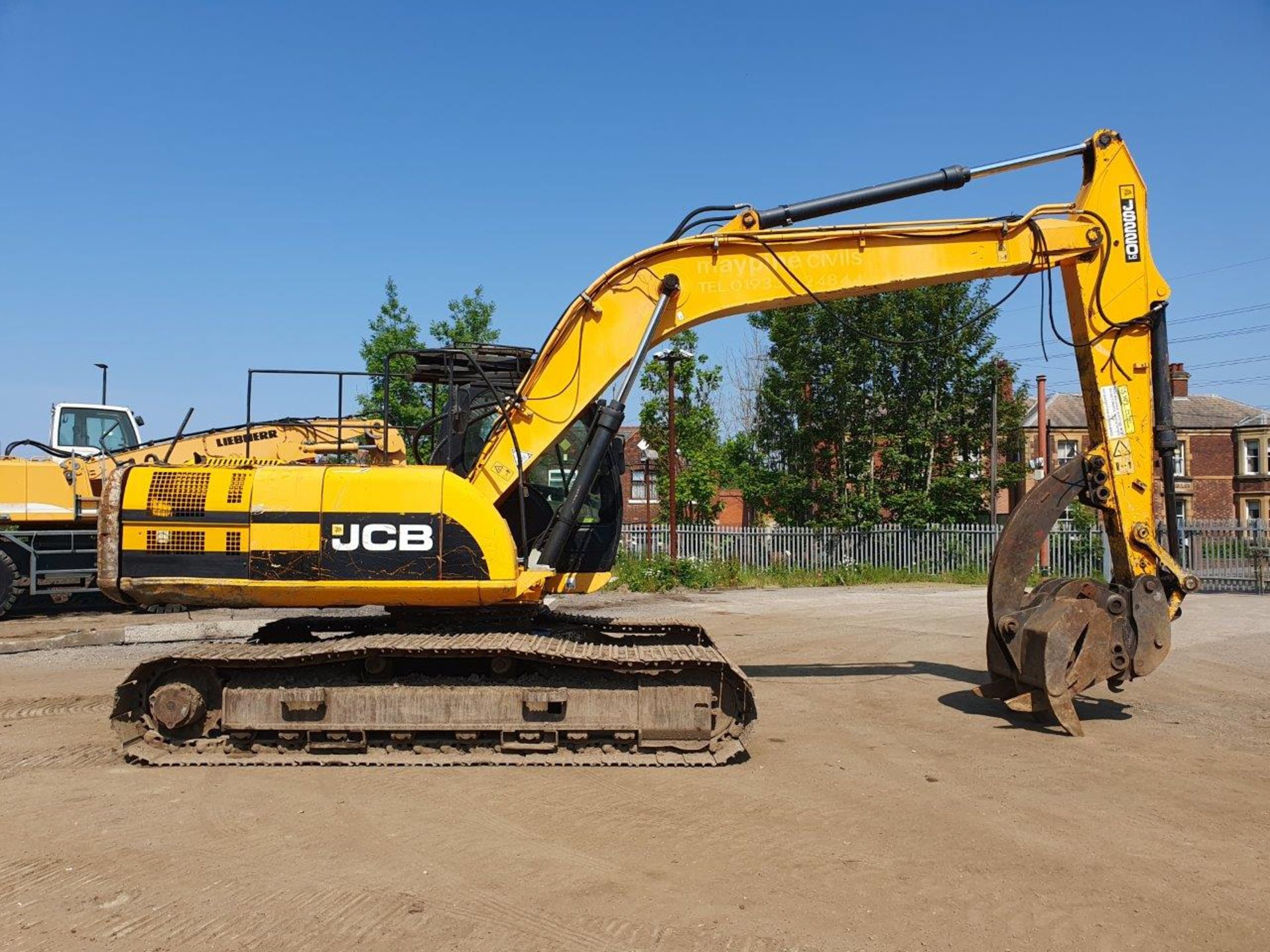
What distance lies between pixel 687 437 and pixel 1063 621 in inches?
949

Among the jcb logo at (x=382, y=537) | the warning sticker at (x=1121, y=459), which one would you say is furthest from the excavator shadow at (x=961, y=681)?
the jcb logo at (x=382, y=537)

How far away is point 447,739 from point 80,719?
3.56 meters

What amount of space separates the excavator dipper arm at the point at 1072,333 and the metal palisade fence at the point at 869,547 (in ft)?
53.3

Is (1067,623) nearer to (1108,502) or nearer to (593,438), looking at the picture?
(1108,502)

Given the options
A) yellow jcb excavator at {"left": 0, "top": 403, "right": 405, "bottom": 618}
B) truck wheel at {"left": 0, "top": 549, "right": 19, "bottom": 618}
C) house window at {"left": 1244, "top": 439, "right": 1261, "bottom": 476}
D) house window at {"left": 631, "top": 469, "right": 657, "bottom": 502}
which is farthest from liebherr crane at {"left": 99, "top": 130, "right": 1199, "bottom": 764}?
house window at {"left": 1244, "top": 439, "right": 1261, "bottom": 476}

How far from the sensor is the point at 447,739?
6.91 meters

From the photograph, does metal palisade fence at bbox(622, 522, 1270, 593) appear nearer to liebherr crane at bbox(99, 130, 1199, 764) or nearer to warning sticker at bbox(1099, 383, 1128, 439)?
liebherr crane at bbox(99, 130, 1199, 764)

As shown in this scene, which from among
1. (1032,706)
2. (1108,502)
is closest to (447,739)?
(1032,706)

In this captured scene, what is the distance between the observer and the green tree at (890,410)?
2905 cm

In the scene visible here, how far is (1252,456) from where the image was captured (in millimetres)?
41875

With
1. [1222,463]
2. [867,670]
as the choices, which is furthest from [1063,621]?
[1222,463]

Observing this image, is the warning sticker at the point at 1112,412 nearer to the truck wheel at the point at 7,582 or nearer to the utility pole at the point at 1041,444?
the truck wheel at the point at 7,582

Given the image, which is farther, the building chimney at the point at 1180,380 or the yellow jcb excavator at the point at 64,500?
the building chimney at the point at 1180,380

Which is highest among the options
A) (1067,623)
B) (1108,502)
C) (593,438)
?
(593,438)
